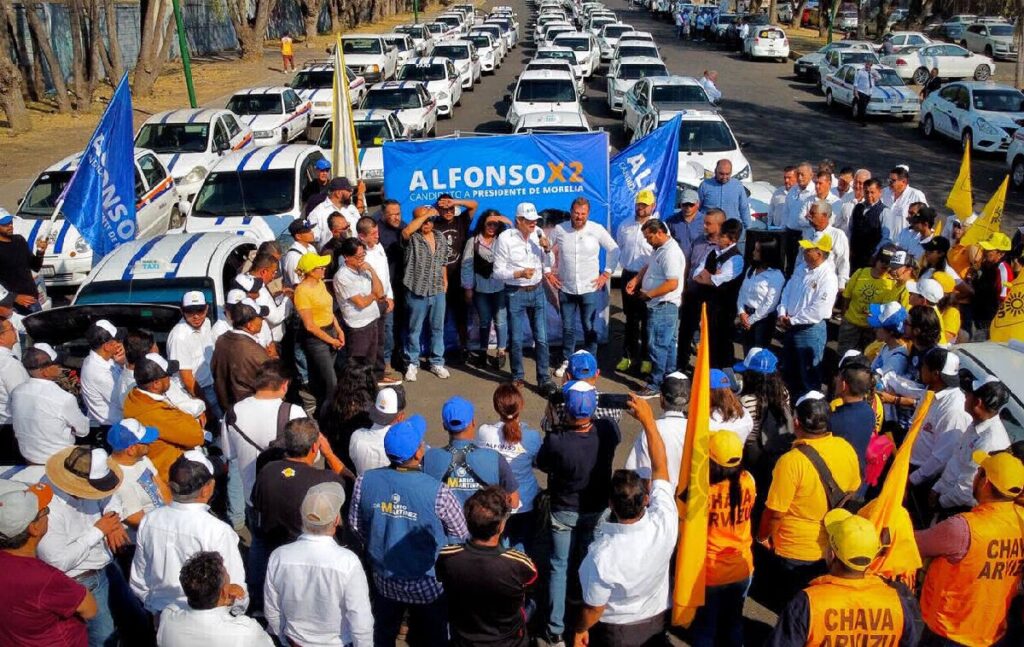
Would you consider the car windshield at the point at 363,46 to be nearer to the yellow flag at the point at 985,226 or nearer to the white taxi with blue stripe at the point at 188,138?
the white taxi with blue stripe at the point at 188,138

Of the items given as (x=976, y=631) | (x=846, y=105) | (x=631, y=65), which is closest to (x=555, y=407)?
(x=976, y=631)

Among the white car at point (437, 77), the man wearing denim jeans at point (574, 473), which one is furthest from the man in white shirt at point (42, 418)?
the white car at point (437, 77)

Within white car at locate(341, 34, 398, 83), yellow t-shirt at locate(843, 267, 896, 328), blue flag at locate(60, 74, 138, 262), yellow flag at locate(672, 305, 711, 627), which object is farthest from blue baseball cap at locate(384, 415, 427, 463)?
white car at locate(341, 34, 398, 83)

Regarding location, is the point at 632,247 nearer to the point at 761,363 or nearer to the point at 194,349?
the point at 761,363

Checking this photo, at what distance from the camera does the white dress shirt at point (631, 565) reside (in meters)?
4.20

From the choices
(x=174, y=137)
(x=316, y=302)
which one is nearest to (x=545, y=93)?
(x=174, y=137)

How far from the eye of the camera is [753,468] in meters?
5.49

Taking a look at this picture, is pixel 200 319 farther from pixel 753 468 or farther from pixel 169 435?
pixel 753 468

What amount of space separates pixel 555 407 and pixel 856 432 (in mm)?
1893

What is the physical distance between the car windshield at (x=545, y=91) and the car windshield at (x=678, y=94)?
2466 millimetres

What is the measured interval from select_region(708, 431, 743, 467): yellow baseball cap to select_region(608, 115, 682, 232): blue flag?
18.6ft

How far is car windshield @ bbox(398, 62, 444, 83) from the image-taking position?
25547 millimetres

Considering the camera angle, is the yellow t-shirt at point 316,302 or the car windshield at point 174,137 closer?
the yellow t-shirt at point 316,302

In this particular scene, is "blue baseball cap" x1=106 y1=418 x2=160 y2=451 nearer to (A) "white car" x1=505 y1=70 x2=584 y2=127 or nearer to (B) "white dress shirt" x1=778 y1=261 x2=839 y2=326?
(B) "white dress shirt" x1=778 y1=261 x2=839 y2=326
